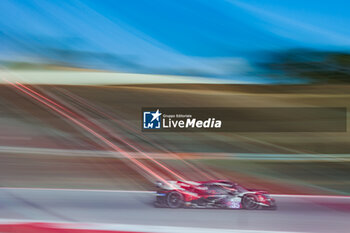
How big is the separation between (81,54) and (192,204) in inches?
48.3

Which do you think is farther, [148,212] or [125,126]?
[148,212]

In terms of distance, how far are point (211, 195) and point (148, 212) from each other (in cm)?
45

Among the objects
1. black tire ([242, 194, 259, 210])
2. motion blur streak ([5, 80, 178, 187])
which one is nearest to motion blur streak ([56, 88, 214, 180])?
motion blur streak ([5, 80, 178, 187])

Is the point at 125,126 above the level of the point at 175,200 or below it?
above

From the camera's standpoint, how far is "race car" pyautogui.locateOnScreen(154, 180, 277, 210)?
1875mm

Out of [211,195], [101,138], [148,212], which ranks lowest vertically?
[148,212]

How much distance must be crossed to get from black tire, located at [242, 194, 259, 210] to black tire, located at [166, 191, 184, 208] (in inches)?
16.0

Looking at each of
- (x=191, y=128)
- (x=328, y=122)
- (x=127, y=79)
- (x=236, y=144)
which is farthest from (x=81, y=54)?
(x=328, y=122)

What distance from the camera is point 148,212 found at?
2021 mm

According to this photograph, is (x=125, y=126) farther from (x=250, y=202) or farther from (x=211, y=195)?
(x=250, y=202)

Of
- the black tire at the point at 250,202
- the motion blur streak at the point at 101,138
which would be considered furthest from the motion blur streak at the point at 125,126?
the black tire at the point at 250,202

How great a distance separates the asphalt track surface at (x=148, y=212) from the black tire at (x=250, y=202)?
0.18 feet

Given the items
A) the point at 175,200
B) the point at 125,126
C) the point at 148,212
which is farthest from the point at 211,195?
the point at 125,126

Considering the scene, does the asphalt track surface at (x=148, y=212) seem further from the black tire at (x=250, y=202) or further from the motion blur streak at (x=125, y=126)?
the motion blur streak at (x=125, y=126)
